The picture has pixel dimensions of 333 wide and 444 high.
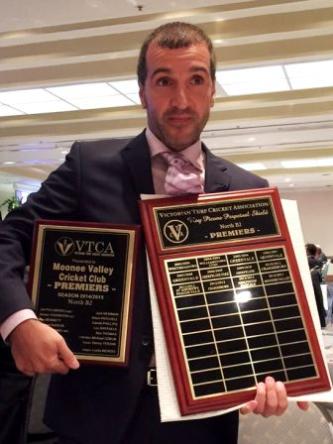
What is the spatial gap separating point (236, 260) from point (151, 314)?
0.21 meters

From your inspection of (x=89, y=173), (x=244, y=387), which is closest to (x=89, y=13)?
(x=89, y=173)

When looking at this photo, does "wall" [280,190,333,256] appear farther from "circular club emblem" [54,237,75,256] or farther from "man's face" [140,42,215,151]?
"circular club emblem" [54,237,75,256]

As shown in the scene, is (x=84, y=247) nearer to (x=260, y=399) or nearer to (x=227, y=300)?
(x=227, y=300)

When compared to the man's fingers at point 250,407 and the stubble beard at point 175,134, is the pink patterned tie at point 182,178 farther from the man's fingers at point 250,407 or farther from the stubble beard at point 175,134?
the man's fingers at point 250,407

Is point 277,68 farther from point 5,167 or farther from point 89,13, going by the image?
point 5,167

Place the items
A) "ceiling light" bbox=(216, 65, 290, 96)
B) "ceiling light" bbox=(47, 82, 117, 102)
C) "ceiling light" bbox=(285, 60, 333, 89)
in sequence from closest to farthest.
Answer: "ceiling light" bbox=(285, 60, 333, 89), "ceiling light" bbox=(216, 65, 290, 96), "ceiling light" bbox=(47, 82, 117, 102)

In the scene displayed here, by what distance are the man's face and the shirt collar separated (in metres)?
0.03

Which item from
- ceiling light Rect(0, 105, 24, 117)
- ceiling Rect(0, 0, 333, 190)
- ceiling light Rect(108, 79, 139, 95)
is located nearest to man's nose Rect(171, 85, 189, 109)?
ceiling Rect(0, 0, 333, 190)

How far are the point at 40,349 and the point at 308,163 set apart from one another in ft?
48.5

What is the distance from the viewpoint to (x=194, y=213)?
3.71 feet

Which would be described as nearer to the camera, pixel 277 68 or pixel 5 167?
pixel 277 68

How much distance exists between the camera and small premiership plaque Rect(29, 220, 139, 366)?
1.06 metres

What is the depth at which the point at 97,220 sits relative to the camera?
115cm

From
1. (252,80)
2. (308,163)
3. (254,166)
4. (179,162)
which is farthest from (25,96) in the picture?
(308,163)
